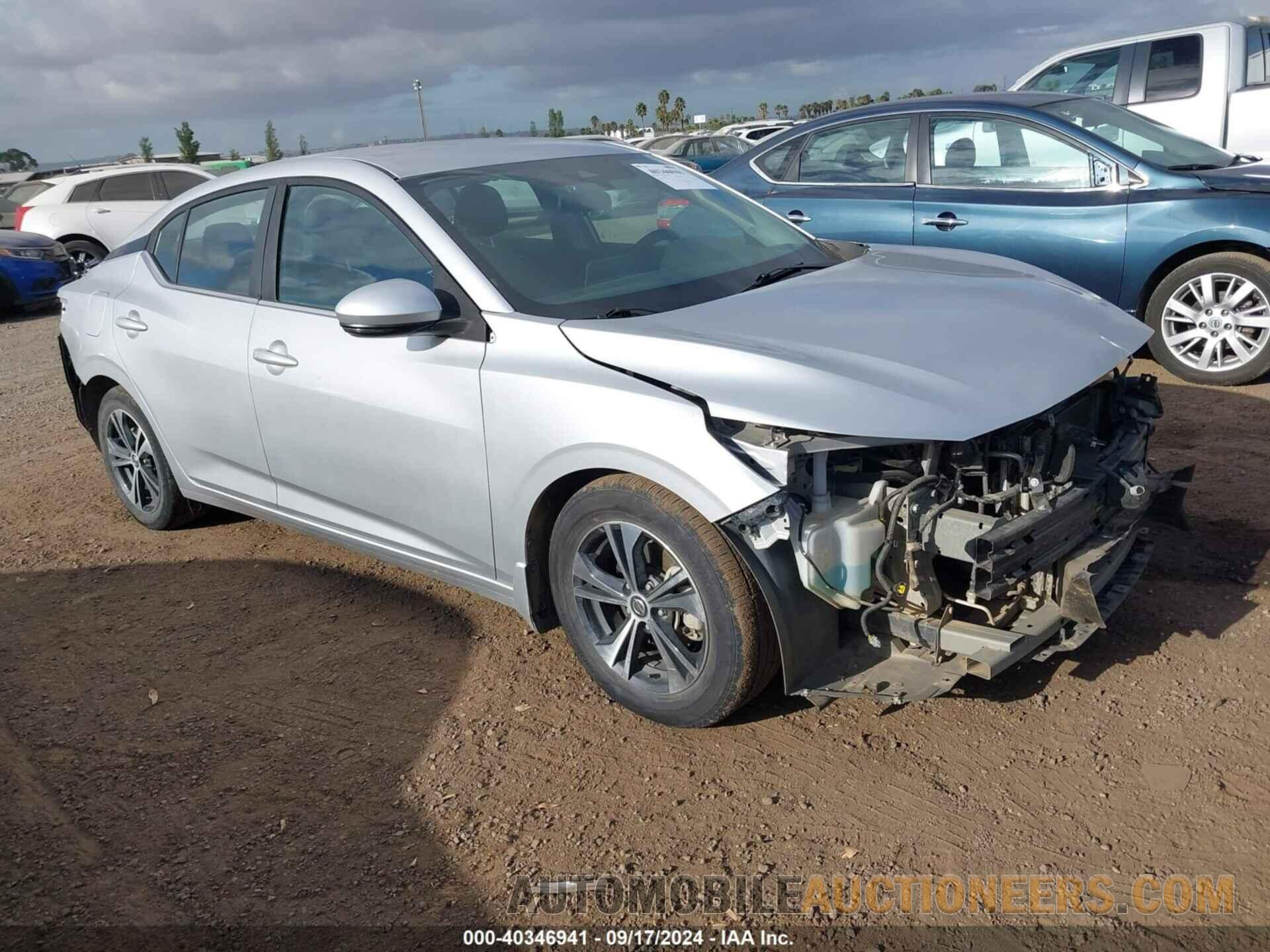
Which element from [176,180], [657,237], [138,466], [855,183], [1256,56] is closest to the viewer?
[657,237]

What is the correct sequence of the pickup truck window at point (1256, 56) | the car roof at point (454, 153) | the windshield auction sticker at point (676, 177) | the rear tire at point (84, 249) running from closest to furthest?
the car roof at point (454, 153), the windshield auction sticker at point (676, 177), the pickup truck window at point (1256, 56), the rear tire at point (84, 249)

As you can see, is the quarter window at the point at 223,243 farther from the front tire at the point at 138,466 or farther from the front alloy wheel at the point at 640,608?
the front alloy wheel at the point at 640,608

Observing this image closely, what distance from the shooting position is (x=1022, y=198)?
680 cm

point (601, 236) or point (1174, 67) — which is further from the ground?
point (1174, 67)

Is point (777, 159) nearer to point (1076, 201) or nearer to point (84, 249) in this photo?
point (1076, 201)

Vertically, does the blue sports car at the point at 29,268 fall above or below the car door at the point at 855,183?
below

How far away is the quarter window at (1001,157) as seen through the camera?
22.1ft

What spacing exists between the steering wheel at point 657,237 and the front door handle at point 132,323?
7.83ft

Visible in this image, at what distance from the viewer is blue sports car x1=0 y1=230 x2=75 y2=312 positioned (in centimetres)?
1358

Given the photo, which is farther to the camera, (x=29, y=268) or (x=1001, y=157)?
(x=29, y=268)

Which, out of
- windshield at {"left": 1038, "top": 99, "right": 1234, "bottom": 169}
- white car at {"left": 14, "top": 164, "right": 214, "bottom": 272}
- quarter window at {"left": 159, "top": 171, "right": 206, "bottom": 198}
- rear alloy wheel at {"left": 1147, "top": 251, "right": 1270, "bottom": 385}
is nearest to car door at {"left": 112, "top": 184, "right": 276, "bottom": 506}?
windshield at {"left": 1038, "top": 99, "right": 1234, "bottom": 169}

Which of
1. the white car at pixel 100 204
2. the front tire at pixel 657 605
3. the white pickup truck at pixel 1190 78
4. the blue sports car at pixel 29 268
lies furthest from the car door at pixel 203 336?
the white car at pixel 100 204

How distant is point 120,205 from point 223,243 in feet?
41.2

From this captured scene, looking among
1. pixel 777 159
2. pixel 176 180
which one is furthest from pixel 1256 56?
pixel 176 180
